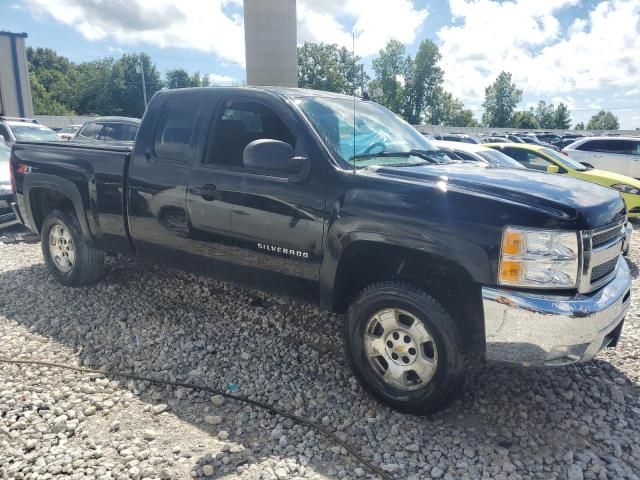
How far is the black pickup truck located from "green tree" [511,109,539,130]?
8662cm

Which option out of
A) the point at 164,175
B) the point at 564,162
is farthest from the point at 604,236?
the point at 564,162

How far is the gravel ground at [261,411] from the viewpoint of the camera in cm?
270

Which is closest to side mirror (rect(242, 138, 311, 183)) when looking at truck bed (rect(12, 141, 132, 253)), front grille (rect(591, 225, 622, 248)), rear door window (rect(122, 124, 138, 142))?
truck bed (rect(12, 141, 132, 253))

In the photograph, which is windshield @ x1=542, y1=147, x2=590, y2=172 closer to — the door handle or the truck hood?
the truck hood

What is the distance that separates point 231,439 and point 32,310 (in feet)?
9.49

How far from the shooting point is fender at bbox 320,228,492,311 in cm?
272

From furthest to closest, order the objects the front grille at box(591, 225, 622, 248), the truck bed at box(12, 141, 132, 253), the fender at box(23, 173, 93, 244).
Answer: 1. the fender at box(23, 173, 93, 244)
2. the truck bed at box(12, 141, 132, 253)
3. the front grille at box(591, 225, 622, 248)

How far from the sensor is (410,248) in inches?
116

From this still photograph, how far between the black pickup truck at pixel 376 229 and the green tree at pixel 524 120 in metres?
86.6

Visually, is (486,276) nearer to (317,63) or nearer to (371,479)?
(371,479)

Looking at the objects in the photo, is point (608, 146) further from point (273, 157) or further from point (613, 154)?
point (273, 157)

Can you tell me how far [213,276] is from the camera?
4000mm

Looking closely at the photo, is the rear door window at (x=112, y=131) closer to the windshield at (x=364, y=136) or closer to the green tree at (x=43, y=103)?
the windshield at (x=364, y=136)

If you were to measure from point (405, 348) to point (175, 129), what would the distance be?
2.54 metres
